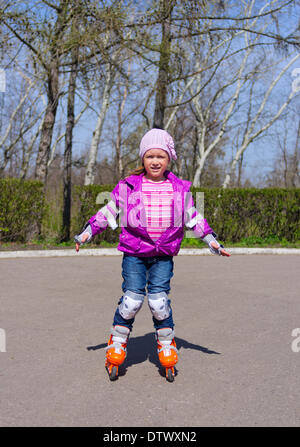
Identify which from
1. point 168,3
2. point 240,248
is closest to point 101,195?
point 240,248

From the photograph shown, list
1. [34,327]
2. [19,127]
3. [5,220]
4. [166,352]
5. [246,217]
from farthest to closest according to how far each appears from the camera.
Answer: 1. [19,127]
2. [246,217]
3. [5,220]
4. [34,327]
5. [166,352]

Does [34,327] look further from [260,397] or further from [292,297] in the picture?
[292,297]

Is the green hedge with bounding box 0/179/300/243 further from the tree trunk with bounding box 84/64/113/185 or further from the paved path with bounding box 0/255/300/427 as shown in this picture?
the tree trunk with bounding box 84/64/113/185

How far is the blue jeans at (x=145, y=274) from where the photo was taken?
3.86 meters

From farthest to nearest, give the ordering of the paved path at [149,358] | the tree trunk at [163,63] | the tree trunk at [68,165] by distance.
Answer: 1. the tree trunk at [68,165]
2. the tree trunk at [163,63]
3. the paved path at [149,358]

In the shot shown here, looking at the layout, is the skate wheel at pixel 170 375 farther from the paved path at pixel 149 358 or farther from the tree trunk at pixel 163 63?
the tree trunk at pixel 163 63

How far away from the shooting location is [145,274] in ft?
12.9

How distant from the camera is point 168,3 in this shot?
11422 mm

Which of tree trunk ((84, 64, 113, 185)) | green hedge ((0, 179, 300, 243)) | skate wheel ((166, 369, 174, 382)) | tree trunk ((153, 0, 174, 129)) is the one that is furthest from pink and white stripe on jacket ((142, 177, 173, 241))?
tree trunk ((84, 64, 113, 185))

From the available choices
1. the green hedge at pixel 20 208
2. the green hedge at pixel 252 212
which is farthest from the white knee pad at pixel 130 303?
the green hedge at pixel 252 212

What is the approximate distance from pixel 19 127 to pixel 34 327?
91.1 feet

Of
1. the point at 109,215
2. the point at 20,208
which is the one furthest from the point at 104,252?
the point at 109,215

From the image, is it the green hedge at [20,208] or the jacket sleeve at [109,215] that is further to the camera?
the green hedge at [20,208]

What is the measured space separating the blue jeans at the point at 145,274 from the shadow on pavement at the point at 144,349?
439 mm
